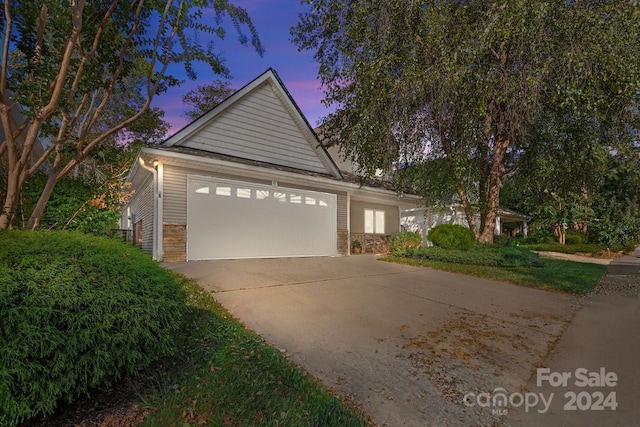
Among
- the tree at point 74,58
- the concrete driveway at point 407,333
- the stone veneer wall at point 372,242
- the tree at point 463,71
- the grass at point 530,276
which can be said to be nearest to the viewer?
the concrete driveway at point 407,333

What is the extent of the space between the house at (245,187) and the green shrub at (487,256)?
3.57 m

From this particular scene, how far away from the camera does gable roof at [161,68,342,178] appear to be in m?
9.70

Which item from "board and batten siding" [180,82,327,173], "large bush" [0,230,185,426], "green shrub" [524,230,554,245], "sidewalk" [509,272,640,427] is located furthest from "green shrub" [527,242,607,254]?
"large bush" [0,230,185,426]

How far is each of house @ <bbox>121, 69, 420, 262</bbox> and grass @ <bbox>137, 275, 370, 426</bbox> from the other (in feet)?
19.4

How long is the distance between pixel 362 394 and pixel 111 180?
7.36 metres

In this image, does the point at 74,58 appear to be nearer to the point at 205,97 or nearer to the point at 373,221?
the point at 373,221

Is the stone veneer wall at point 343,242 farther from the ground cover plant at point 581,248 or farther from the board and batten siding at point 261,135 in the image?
the ground cover plant at point 581,248

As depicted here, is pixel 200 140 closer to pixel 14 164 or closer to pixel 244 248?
pixel 244 248

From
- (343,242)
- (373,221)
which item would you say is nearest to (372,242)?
(373,221)

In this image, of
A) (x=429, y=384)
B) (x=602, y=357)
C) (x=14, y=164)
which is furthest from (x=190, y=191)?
(x=602, y=357)

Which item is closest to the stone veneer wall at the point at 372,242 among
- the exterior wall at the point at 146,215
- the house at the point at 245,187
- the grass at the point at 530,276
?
the house at the point at 245,187

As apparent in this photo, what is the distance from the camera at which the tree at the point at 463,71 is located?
6.58 m

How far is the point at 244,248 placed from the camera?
30.8 feet

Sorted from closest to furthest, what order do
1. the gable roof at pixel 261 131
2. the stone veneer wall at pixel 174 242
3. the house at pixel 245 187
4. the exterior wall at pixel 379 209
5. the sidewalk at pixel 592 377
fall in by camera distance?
the sidewalk at pixel 592 377 < the stone veneer wall at pixel 174 242 < the house at pixel 245 187 < the gable roof at pixel 261 131 < the exterior wall at pixel 379 209
